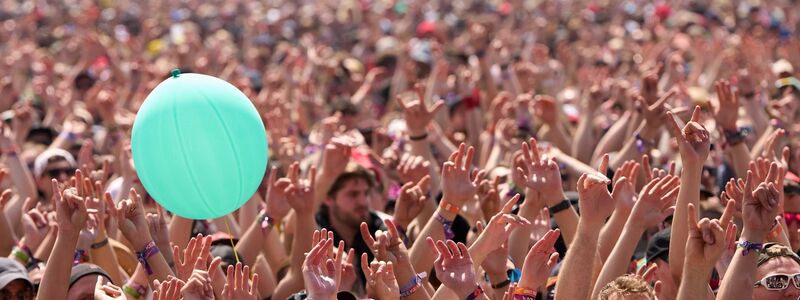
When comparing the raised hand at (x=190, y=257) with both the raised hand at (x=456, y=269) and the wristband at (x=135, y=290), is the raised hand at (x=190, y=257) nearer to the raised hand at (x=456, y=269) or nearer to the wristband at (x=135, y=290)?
the wristband at (x=135, y=290)

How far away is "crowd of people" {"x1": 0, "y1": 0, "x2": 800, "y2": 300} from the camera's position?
4191 millimetres

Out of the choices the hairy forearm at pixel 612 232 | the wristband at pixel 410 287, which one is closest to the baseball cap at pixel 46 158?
the wristband at pixel 410 287

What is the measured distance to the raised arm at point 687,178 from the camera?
436 cm

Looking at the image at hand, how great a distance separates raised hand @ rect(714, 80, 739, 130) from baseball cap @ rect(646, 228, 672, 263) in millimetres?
1603

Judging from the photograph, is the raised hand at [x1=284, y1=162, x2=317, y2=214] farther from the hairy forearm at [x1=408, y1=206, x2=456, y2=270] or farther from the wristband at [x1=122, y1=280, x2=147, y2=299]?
the wristband at [x1=122, y1=280, x2=147, y2=299]

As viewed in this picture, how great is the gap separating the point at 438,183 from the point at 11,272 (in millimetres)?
2594

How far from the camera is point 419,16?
695 inches

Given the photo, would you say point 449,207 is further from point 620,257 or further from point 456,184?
point 620,257

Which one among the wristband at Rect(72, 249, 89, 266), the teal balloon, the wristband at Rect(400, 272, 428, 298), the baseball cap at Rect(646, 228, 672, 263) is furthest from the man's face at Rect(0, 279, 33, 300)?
the baseball cap at Rect(646, 228, 672, 263)

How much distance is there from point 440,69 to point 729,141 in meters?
3.67

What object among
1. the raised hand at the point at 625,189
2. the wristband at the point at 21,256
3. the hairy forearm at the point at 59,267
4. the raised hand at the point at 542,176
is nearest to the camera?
the hairy forearm at the point at 59,267

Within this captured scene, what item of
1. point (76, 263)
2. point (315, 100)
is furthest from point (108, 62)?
point (76, 263)

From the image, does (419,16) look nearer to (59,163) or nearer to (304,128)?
(304,128)

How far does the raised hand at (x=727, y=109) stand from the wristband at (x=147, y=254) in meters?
3.04
